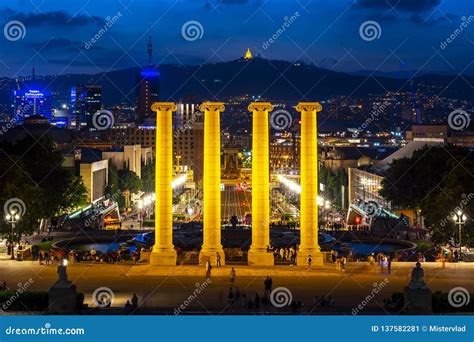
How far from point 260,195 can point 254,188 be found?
2.01 feet

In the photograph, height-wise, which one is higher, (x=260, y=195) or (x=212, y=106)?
(x=212, y=106)

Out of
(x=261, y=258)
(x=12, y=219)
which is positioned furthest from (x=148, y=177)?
(x=261, y=258)

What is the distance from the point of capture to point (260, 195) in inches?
2079

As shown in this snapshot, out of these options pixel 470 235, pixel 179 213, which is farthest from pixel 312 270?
pixel 179 213

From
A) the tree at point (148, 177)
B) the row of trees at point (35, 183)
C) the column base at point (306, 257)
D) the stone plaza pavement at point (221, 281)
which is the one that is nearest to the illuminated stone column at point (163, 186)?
the stone plaza pavement at point (221, 281)

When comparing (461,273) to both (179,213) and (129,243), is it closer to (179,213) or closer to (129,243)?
(129,243)

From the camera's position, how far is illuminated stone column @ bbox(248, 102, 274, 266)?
172 ft

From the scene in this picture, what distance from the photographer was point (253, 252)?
53062 millimetres

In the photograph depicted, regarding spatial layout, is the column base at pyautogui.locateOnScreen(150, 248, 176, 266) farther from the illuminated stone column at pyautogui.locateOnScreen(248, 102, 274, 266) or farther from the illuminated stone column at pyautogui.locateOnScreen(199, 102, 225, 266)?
the illuminated stone column at pyautogui.locateOnScreen(248, 102, 274, 266)

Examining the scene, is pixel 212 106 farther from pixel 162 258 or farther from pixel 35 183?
pixel 35 183

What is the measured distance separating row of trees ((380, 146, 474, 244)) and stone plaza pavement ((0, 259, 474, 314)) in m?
6.67

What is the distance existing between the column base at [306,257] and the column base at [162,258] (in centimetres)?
791

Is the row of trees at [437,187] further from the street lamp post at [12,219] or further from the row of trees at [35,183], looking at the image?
the row of trees at [35,183]

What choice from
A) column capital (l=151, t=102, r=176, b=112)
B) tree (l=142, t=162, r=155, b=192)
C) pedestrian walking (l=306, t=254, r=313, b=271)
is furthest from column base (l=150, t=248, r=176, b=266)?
tree (l=142, t=162, r=155, b=192)
